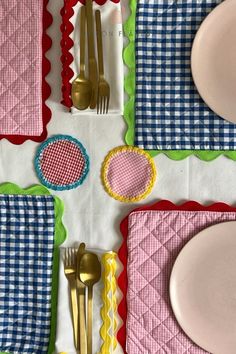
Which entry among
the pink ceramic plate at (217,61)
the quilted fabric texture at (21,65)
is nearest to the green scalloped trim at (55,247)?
the quilted fabric texture at (21,65)

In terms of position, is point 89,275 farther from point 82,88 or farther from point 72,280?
point 82,88

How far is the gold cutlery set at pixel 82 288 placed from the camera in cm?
86

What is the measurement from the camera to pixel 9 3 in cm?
87

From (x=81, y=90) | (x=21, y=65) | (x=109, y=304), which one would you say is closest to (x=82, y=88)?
(x=81, y=90)

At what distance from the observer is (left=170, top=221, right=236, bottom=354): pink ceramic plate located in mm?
839

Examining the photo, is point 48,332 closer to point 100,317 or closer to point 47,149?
point 100,317

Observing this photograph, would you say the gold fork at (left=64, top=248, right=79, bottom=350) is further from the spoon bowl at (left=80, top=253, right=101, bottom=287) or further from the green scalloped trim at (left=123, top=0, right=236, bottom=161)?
the green scalloped trim at (left=123, top=0, right=236, bottom=161)

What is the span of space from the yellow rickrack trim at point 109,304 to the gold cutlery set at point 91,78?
233mm

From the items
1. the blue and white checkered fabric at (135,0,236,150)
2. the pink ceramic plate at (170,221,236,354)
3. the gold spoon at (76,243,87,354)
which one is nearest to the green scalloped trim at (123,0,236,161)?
the blue and white checkered fabric at (135,0,236,150)

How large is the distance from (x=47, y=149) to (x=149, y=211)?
7.5 inches

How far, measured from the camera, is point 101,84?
83cm

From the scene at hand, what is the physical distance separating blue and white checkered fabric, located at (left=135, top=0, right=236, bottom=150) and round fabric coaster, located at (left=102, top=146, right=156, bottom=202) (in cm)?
4

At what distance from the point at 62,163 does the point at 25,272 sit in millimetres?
185

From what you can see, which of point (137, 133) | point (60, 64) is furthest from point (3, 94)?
point (137, 133)
